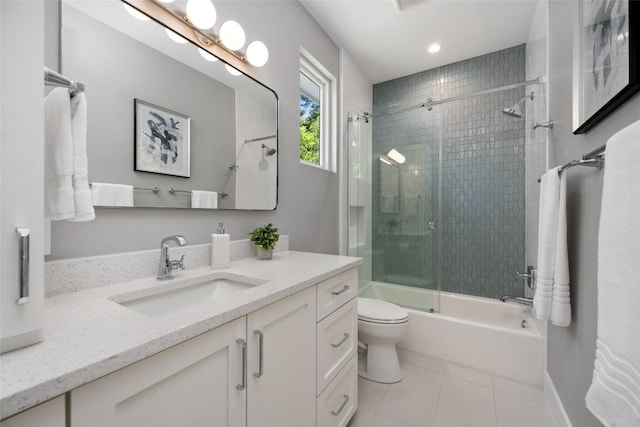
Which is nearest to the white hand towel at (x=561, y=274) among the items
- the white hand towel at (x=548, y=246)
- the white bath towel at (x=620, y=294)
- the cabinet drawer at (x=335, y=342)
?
the white hand towel at (x=548, y=246)

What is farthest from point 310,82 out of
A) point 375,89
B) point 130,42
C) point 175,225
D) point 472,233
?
point 472,233

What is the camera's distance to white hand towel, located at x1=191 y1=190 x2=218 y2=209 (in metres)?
1.22

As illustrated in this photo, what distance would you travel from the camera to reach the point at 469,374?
73.0 inches

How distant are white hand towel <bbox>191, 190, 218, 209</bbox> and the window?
34.4 inches

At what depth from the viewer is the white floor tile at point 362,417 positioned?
141 centimetres

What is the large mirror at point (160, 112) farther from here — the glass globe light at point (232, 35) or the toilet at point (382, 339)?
the toilet at point (382, 339)

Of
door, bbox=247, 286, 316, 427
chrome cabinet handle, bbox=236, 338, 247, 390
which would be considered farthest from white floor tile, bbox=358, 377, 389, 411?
chrome cabinet handle, bbox=236, 338, 247, 390

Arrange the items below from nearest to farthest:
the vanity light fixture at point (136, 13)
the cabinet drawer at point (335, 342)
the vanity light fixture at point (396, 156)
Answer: the vanity light fixture at point (136, 13) < the cabinet drawer at point (335, 342) < the vanity light fixture at point (396, 156)

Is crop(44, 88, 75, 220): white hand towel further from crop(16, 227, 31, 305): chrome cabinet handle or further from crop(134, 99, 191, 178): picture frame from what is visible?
crop(134, 99, 191, 178): picture frame

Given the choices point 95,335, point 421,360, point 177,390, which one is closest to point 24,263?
point 95,335

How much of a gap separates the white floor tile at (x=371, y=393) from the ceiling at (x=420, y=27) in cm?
266

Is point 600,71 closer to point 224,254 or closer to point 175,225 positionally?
point 224,254

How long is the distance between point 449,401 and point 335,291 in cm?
109

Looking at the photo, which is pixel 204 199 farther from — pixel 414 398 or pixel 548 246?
pixel 414 398
